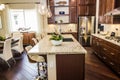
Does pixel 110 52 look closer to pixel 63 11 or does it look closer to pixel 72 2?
pixel 72 2

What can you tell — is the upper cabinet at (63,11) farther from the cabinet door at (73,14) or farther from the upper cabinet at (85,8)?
the upper cabinet at (85,8)

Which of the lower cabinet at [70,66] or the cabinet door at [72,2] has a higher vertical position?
the cabinet door at [72,2]

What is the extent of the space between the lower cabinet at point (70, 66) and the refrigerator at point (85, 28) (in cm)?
481

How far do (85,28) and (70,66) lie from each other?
16.1ft

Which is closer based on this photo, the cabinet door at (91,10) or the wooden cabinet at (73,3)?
the cabinet door at (91,10)

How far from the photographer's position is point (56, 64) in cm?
289

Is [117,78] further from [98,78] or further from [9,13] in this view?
[9,13]

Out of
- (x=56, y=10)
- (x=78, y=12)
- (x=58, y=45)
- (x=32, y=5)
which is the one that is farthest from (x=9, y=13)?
(x=58, y=45)

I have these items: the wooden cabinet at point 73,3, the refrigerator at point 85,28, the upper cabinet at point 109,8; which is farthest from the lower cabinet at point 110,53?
the wooden cabinet at point 73,3

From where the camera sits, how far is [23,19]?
332 inches

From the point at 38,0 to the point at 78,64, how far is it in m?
6.01

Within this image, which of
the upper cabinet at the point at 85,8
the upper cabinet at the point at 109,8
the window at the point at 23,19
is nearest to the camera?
the upper cabinet at the point at 109,8

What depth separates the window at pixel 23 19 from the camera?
8.30 m

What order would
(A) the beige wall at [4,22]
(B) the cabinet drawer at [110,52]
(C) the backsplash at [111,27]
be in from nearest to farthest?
(B) the cabinet drawer at [110,52] < (C) the backsplash at [111,27] < (A) the beige wall at [4,22]
